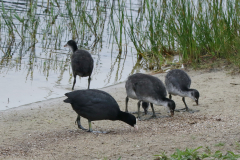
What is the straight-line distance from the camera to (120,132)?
5.29 m

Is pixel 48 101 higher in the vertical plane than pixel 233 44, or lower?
lower

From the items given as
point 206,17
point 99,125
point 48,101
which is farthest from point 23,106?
point 206,17

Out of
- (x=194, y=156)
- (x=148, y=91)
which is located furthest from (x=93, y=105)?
(x=194, y=156)

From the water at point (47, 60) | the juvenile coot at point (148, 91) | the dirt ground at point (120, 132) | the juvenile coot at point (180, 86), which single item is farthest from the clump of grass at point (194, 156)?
the water at point (47, 60)

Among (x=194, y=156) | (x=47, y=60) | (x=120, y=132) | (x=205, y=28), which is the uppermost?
(x=205, y=28)

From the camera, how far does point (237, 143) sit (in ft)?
13.4

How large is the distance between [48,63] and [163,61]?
2.95 m

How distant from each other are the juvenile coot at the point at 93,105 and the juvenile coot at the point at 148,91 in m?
0.85

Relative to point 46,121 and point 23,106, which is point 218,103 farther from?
point 23,106

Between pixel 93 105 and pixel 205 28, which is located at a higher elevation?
pixel 205 28

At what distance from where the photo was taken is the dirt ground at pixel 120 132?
4207mm

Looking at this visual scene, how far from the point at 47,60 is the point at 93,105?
531 centimetres

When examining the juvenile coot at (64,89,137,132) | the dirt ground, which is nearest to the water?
the dirt ground

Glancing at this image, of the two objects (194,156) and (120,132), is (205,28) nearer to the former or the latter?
(120,132)
